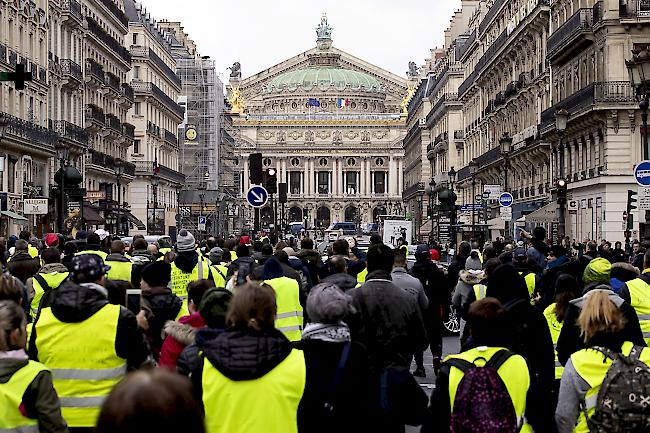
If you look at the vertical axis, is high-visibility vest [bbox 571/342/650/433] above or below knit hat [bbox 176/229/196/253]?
below

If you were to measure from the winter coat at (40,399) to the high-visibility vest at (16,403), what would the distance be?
0.07ft

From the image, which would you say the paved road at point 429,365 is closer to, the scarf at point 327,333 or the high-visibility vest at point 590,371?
the high-visibility vest at point 590,371

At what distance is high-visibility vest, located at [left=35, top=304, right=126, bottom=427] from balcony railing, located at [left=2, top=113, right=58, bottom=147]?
33.2 m

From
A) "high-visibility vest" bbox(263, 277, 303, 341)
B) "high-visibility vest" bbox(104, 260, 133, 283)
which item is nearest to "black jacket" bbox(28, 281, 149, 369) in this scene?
"high-visibility vest" bbox(263, 277, 303, 341)

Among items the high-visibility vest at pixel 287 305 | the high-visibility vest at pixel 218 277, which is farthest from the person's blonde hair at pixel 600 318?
the high-visibility vest at pixel 218 277

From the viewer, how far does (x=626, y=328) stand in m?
7.31

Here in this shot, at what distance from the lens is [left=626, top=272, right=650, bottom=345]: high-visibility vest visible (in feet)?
33.1

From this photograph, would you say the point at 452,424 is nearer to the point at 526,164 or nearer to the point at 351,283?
the point at 351,283

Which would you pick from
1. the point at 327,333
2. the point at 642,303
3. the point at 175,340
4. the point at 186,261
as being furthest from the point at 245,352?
the point at 186,261

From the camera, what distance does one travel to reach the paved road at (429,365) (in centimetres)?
1437

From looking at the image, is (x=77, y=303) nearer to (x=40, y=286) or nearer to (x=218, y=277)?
(x=40, y=286)

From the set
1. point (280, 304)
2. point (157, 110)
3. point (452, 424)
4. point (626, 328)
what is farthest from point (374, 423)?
point (157, 110)

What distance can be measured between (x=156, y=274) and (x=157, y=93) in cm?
6750

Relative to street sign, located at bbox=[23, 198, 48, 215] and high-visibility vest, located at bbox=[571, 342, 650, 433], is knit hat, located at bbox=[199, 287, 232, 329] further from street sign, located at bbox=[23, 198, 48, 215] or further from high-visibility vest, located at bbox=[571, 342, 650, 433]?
street sign, located at bbox=[23, 198, 48, 215]
